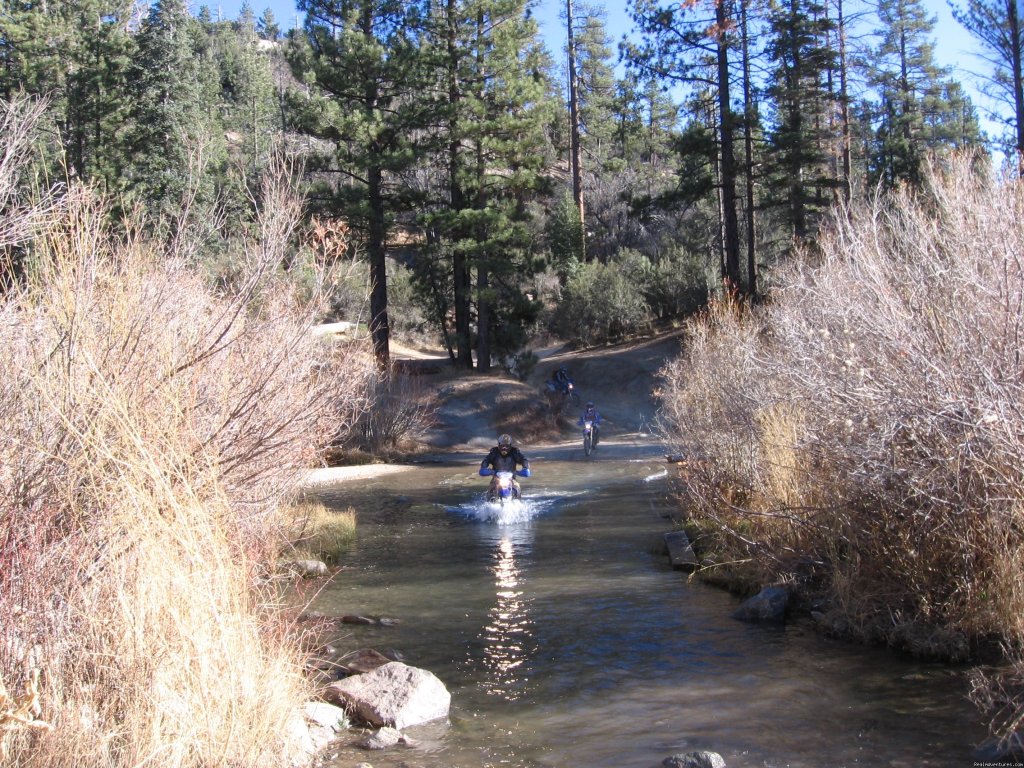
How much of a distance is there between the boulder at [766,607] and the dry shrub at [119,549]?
5.50m

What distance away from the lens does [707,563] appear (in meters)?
12.5

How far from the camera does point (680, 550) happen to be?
1328cm

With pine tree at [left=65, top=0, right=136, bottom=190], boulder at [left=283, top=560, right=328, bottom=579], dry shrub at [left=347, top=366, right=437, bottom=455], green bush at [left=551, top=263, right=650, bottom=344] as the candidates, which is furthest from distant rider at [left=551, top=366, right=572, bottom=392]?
boulder at [left=283, top=560, right=328, bottom=579]

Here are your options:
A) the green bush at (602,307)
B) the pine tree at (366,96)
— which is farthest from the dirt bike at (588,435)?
the green bush at (602,307)

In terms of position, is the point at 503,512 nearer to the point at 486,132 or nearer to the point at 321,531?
the point at 321,531

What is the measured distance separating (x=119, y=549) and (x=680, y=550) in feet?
30.3

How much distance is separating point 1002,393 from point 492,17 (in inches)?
1171

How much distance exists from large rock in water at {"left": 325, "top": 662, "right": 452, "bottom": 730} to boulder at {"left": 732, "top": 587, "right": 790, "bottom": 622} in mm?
3768

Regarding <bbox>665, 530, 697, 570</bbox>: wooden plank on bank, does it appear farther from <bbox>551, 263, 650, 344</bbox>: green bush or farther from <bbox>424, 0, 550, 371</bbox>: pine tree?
<bbox>551, 263, 650, 344</bbox>: green bush

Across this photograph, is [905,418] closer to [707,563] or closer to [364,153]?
[707,563]

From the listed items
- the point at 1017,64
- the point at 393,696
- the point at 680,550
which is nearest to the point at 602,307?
the point at 1017,64

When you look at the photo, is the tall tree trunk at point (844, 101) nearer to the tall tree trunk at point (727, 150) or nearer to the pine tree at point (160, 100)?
the tall tree trunk at point (727, 150)

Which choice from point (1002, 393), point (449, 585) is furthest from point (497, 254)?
point (1002, 393)

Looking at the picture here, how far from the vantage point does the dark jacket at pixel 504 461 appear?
18.2m
